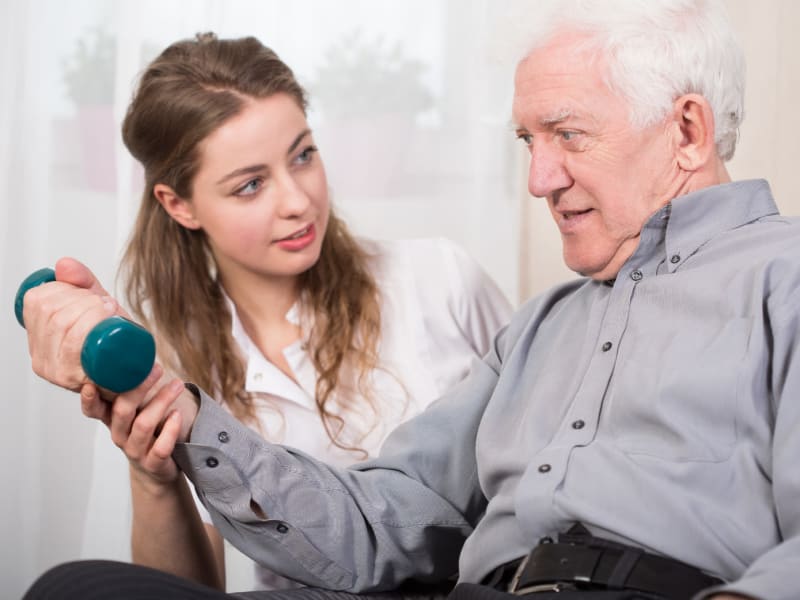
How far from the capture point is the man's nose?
150 cm

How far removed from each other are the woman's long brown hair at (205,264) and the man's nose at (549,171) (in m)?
0.68

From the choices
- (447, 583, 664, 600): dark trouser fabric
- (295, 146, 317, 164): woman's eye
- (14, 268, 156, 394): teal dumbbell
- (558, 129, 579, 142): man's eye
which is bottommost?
(447, 583, 664, 600): dark trouser fabric

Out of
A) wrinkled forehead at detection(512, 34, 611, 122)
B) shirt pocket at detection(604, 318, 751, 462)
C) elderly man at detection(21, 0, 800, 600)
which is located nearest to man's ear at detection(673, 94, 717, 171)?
elderly man at detection(21, 0, 800, 600)

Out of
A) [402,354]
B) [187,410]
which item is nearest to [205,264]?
[402,354]

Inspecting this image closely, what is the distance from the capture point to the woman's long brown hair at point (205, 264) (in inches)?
78.9

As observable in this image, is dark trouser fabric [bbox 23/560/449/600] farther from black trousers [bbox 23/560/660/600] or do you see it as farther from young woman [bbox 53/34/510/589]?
young woman [bbox 53/34/510/589]

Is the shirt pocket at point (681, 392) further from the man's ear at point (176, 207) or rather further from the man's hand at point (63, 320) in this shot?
the man's ear at point (176, 207)

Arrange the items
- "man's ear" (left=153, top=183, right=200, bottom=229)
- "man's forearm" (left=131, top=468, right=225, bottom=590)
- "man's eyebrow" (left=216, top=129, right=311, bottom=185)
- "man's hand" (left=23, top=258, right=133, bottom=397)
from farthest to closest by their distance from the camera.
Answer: "man's ear" (left=153, top=183, right=200, bottom=229) → "man's eyebrow" (left=216, top=129, right=311, bottom=185) → "man's forearm" (left=131, top=468, right=225, bottom=590) → "man's hand" (left=23, top=258, right=133, bottom=397)

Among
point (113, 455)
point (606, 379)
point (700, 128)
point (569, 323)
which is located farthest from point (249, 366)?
point (700, 128)

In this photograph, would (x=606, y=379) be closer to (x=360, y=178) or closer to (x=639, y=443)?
(x=639, y=443)

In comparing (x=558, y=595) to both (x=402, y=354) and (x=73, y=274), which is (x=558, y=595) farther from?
(x=402, y=354)

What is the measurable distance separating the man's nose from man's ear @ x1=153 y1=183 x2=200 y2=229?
838 mm

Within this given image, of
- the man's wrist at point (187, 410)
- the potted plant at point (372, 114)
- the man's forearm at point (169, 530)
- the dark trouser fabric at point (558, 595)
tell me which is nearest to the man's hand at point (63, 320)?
the man's wrist at point (187, 410)

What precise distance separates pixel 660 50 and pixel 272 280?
964mm
